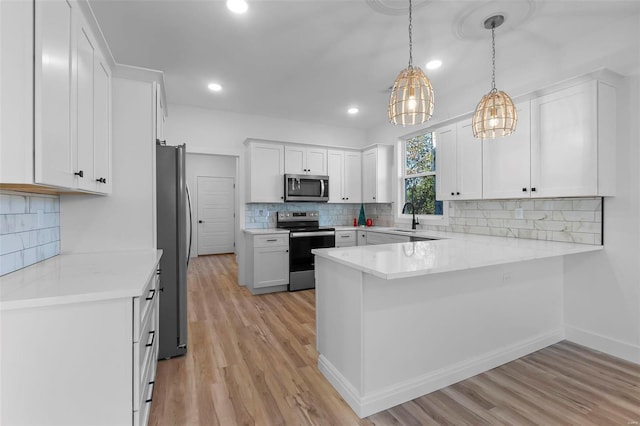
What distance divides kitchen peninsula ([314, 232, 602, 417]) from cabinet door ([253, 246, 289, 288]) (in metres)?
2.00

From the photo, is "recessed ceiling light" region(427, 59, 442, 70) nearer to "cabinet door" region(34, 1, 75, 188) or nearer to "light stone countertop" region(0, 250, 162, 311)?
"cabinet door" region(34, 1, 75, 188)

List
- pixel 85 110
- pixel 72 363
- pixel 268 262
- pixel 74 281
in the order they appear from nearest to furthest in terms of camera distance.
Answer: pixel 72 363 → pixel 74 281 → pixel 85 110 → pixel 268 262

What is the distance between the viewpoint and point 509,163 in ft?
9.28

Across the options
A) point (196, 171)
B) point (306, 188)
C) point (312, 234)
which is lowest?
point (312, 234)

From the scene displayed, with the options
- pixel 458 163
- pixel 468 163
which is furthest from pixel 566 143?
pixel 458 163

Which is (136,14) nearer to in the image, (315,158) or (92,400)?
(92,400)

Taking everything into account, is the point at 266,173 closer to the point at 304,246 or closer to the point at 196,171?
the point at 304,246

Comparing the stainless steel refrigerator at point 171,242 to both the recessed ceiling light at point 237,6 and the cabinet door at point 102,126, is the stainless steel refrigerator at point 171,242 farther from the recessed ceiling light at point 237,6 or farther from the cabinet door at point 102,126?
the recessed ceiling light at point 237,6

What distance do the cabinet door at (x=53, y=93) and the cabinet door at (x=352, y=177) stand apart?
4086mm

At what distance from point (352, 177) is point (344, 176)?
0.17 metres

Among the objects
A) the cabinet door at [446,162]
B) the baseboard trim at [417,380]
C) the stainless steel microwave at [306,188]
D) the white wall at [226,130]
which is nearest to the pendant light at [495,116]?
the cabinet door at [446,162]

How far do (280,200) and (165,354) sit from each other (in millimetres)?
2653

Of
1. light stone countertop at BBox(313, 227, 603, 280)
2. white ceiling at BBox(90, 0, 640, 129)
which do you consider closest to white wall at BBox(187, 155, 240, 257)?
white ceiling at BBox(90, 0, 640, 129)

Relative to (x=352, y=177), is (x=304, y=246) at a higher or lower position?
lower
